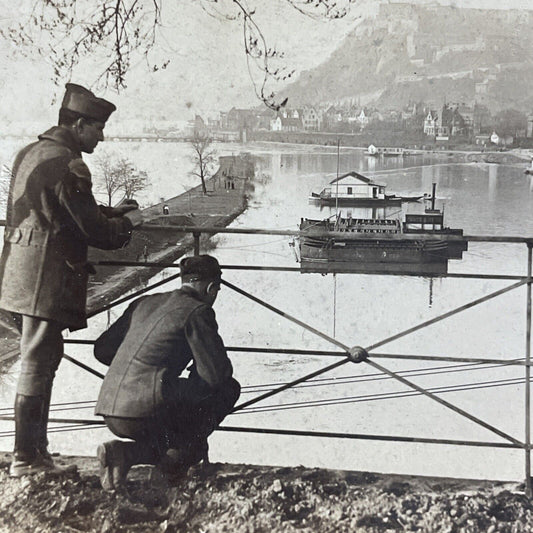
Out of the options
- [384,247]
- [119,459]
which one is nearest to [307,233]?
[384,247]

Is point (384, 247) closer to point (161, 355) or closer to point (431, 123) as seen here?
point (431, 123)

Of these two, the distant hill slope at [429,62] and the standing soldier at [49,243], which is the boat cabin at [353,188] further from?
the standing soldier at [49,243]

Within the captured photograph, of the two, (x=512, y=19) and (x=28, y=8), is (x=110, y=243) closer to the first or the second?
(x=28, y=8)

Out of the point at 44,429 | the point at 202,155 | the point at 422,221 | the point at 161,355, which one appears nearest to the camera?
the point at 161,355

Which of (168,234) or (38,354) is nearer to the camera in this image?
(38,354)

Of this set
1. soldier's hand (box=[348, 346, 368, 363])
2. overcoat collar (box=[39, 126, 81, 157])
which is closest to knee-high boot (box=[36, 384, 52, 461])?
overcoat collar (box=[39, 126, 81, 157])

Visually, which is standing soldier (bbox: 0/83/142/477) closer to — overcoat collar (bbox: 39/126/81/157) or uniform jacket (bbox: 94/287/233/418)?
overcoat collar (bbox: 39/126/81/157)
